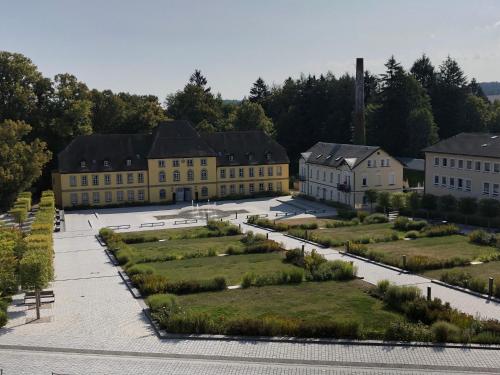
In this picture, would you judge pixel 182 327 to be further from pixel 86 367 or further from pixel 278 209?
pixel 278 209

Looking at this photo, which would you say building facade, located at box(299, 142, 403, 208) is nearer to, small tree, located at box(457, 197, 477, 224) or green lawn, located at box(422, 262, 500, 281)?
small tree, located at box(457, 197, 477, 224)

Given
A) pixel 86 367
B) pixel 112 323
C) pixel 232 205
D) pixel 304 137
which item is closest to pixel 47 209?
pixel 232 205

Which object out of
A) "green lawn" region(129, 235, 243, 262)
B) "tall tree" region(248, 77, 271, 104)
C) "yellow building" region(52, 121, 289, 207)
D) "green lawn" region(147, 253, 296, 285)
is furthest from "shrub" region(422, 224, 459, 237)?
"tall tree" region(248, 77, 271, 104)

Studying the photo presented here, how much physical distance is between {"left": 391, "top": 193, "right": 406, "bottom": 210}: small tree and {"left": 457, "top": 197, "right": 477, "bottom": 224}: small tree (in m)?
5.40

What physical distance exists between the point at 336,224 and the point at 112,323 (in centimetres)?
2696

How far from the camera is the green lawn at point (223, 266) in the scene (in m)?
31.9

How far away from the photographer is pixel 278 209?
58688 millimetres

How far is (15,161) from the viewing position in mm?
57625

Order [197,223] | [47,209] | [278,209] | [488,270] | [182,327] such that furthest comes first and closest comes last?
[278,209]
[197,223]
[47,209]
[488,270]
[182,327]

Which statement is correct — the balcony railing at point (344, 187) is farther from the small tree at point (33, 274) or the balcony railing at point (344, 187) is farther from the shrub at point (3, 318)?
the shrub at point (3, 318)

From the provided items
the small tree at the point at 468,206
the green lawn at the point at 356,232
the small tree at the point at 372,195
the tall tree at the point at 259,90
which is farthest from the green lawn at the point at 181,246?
the tall tree at the point at 259,90

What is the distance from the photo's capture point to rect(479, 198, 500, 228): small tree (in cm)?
4547

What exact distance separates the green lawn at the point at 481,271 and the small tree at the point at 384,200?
20.0 metres

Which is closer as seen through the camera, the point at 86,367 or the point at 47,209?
the point at 86,367
